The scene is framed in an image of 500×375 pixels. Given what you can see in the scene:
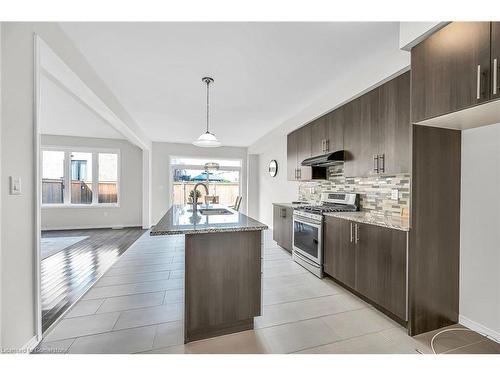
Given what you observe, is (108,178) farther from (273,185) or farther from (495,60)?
(495,60)

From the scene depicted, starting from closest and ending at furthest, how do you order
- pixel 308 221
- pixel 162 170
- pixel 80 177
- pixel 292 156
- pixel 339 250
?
pixel 339 250 < pixel 308 221 < pixel 292 156 < pixel 80 177 < pixel 162 170

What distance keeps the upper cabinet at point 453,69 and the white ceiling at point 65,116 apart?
145 inches

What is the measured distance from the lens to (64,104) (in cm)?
398

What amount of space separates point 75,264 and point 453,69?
486cm

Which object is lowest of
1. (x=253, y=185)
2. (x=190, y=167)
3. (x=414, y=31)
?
(x=253, y=185)

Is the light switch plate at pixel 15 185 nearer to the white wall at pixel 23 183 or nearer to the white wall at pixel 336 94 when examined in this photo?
the white wall at pixel 23 183

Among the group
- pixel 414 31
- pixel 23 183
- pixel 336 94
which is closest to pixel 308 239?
pixel 336 94

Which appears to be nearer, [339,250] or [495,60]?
[495,60]

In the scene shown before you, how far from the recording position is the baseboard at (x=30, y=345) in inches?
60.7

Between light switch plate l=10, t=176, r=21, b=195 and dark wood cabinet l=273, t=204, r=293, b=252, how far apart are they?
3.36 m

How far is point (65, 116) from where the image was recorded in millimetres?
4613

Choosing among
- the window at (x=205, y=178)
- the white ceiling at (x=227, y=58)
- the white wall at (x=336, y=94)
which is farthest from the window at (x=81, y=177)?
the white wall at (x=336, y=94)

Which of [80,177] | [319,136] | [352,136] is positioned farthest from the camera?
[80,177]
